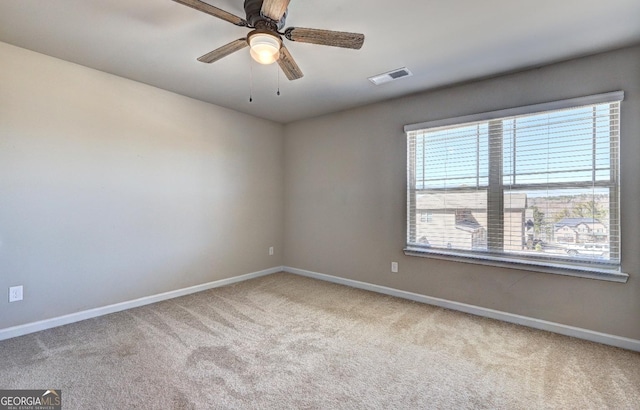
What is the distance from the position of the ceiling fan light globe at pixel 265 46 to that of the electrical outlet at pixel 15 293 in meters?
2.86

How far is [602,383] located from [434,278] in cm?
157

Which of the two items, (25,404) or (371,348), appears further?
(371,348)

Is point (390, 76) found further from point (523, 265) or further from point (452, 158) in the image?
point (523, 265)

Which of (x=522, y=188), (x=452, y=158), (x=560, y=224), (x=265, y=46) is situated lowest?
(x=560, y=224)

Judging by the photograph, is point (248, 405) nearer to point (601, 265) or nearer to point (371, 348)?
point (371, 348)

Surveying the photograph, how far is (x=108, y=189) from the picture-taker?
3018 millimetres

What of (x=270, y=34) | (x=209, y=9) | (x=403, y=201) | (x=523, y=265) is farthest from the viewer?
(x=403, y=201)

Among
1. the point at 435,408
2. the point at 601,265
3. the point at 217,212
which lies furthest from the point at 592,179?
the point at 217,212

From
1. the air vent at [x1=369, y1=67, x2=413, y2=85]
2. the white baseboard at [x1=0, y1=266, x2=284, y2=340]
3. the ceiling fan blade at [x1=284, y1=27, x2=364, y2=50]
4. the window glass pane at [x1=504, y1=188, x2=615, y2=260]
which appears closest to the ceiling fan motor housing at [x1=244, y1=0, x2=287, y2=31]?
the ceiling fan blade at [x1=284, y1=27, x2=364, y2=50]

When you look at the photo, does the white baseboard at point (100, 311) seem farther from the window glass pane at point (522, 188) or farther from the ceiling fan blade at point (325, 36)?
the ceiling fan blade at point (325, 36)

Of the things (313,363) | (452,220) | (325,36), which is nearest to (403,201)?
(452,220)

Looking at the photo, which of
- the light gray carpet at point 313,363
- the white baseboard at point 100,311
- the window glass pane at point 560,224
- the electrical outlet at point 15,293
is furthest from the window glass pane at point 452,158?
the electrical outlet at point 15,293

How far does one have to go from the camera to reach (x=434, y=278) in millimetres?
3357

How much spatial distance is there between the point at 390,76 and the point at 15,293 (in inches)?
158
